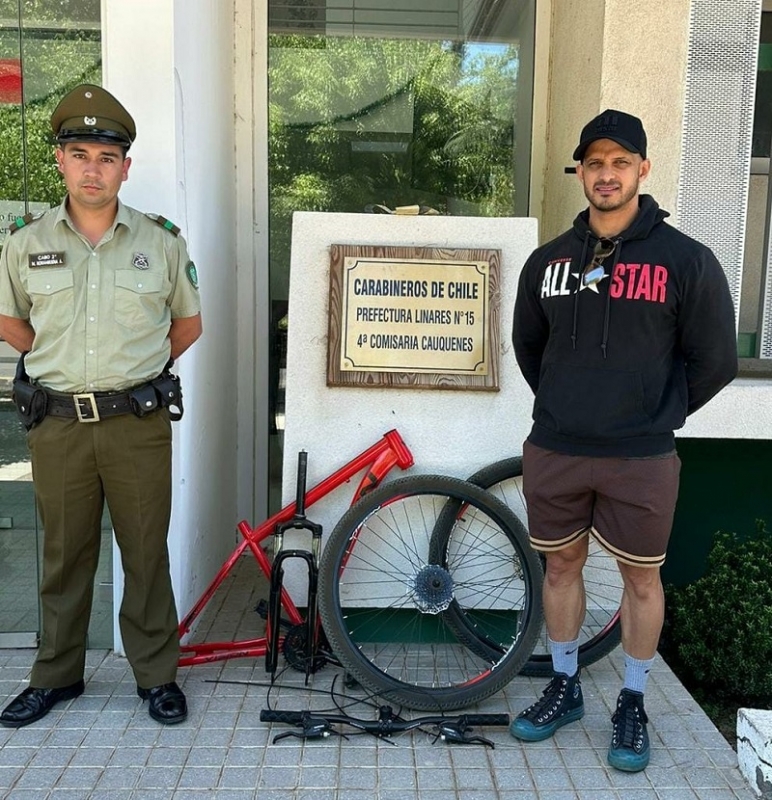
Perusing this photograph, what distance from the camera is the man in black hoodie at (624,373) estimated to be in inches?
107

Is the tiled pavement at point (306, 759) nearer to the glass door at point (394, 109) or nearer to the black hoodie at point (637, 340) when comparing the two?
the black hoodie at point (637, 340)

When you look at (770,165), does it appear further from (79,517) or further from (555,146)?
(79,517)

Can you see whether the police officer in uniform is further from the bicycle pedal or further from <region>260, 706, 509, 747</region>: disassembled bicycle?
the bicycle pedal

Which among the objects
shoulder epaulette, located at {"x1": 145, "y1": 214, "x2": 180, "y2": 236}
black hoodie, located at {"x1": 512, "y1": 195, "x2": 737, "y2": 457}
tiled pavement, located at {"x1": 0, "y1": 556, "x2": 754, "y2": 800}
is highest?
shoulder epaulette, located at {"x1": 145, "y1": 214, "x2": 180, "y2": 236}

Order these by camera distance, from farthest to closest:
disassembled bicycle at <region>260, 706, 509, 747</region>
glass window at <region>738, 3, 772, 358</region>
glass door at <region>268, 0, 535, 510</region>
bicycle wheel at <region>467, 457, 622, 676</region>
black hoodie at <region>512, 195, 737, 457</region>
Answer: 1. glass door at <region>268, 0, 535, 510</region>
2. glass window at <region>738, 3, 772, 358</region>
3. bicycle wheel at <region>467, 457, 622, 676</region>
4. disassembled bicycle at <region>260, 706, 509, 747</region>
5. black hoodie at <region>512, 195, 737, 457</region>

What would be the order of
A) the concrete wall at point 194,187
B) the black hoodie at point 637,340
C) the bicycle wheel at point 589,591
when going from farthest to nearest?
the bicycle wheel at point 589,591 < the concrete wall at point 194,187 < the black hoodie at point 637,340

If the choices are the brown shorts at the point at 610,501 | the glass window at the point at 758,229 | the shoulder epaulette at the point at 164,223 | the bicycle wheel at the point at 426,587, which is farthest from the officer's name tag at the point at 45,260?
the glass window at the point at 758,229

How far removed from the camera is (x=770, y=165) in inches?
168

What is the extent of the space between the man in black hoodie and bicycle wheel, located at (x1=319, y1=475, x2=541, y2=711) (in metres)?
0.37

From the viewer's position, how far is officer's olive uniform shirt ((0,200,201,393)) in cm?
292

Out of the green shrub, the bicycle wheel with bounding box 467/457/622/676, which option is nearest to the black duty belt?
the bicycle wheel with bounding box 467/457/622/676

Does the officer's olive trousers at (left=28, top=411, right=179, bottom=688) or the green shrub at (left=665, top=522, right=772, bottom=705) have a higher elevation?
the officer's olive trousers at (left=28, top=411, right=179, bottom=688)

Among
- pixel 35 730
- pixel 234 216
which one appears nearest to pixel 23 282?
pixel 35 730

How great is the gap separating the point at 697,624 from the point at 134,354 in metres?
2.79
